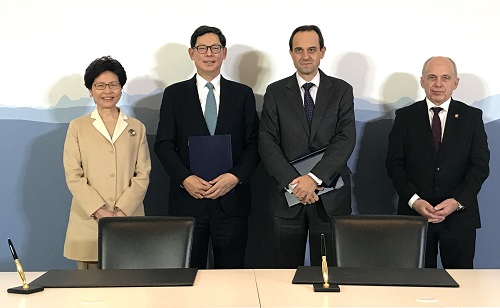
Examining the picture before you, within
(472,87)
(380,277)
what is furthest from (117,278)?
(472,87)

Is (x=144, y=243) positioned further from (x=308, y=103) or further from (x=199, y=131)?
(x=308, y=103)

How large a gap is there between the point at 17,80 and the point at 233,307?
2.93 metres

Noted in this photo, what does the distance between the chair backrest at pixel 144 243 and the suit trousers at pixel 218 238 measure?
0.97 metres

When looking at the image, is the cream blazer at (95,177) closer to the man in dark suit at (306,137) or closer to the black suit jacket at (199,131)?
the black suit jacket at (199,131)

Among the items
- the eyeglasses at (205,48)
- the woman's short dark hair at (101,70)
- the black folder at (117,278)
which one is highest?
the eyeglasses at (205,48)

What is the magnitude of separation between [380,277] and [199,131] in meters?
1.74

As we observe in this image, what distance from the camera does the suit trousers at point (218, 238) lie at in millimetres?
4199

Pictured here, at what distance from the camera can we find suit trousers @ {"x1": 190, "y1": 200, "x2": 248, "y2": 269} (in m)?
4.20

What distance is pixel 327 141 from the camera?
13.5ft

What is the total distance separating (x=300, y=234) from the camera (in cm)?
416

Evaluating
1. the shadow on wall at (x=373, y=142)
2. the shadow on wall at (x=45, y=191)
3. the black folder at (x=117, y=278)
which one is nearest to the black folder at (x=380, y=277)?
the black folder at (x=117, y=278)

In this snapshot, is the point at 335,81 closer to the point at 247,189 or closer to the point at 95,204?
the point at 247,189

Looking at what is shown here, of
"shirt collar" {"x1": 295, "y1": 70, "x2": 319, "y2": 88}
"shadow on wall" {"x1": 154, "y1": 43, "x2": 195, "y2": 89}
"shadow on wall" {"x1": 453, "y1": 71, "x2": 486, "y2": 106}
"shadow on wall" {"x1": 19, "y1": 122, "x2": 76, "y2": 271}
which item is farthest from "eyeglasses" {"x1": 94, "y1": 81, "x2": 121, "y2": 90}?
"shadow on wall" {"x1": 453, "y1": 71, "x2": 486, "y2": 106}

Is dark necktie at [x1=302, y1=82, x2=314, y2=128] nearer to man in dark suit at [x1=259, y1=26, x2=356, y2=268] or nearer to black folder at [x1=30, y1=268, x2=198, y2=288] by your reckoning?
man in dark suit at [x1=259, y1=26, x2=356, y2=268]
